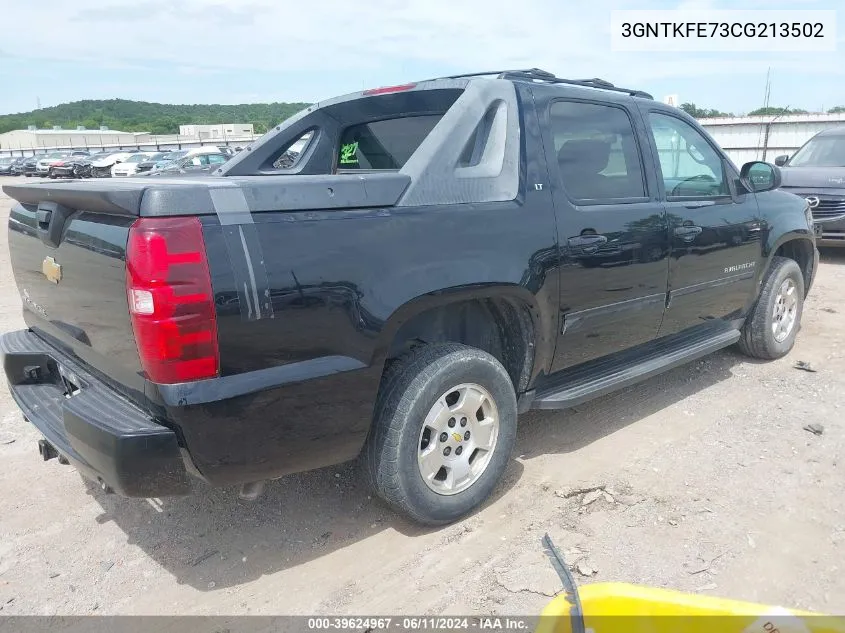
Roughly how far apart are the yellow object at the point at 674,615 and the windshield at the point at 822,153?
10.1 meters

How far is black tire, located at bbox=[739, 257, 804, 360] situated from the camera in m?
5.02

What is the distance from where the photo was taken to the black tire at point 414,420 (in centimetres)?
280

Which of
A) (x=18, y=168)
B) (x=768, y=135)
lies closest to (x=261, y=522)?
(x=768, y=135)

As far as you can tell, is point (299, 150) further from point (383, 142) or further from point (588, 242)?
point (588, 242)

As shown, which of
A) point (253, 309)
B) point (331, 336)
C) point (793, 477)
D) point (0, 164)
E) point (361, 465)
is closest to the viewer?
point (253, 309)

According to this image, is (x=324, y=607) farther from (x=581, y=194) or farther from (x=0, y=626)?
(x=581, y=194)

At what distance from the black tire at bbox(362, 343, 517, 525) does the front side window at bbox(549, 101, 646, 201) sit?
3.58 feet

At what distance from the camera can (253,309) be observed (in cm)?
230

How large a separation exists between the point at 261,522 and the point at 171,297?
1459 millimetres

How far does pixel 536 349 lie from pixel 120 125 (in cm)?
12762

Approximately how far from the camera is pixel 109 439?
7.53 ft

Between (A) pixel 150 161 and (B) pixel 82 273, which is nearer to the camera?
(B) pixel 82 273

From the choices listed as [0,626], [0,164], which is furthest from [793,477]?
[0,164]

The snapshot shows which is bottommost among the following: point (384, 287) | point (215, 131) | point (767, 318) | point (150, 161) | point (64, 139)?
point (767, 318)
